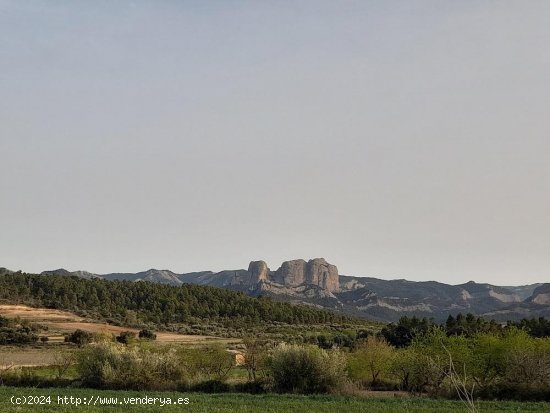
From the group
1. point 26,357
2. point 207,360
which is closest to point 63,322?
point 26,357

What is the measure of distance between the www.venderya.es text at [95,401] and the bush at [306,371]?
37.3ft

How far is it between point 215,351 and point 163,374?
9.26 metres

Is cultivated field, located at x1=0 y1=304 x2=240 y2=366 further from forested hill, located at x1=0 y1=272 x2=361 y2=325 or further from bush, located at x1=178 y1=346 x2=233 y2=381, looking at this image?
bush, located at x1=178 y1=346 x2=233 y2=381

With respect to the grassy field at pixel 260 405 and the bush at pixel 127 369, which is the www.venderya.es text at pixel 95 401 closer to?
the grassy field at pixel 260 405

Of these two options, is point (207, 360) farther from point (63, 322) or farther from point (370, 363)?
point (63, 322)

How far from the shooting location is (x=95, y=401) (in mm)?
28719

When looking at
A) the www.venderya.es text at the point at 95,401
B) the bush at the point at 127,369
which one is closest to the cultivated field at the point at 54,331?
the bush at the point at 127,369

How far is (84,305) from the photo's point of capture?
120 metres

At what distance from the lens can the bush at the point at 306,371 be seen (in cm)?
4009

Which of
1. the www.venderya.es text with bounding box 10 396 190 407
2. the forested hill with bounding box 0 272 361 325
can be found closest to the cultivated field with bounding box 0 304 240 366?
the forested hill with bounding box 0 272 361 325

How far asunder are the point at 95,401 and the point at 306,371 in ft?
55.6

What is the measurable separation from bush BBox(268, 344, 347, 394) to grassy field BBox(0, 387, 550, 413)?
4.35 m

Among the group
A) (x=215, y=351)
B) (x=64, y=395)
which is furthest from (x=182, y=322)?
(x=64, y=395)

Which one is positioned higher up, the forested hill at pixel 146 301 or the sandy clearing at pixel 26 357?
the forested hill at pixel 146 301
